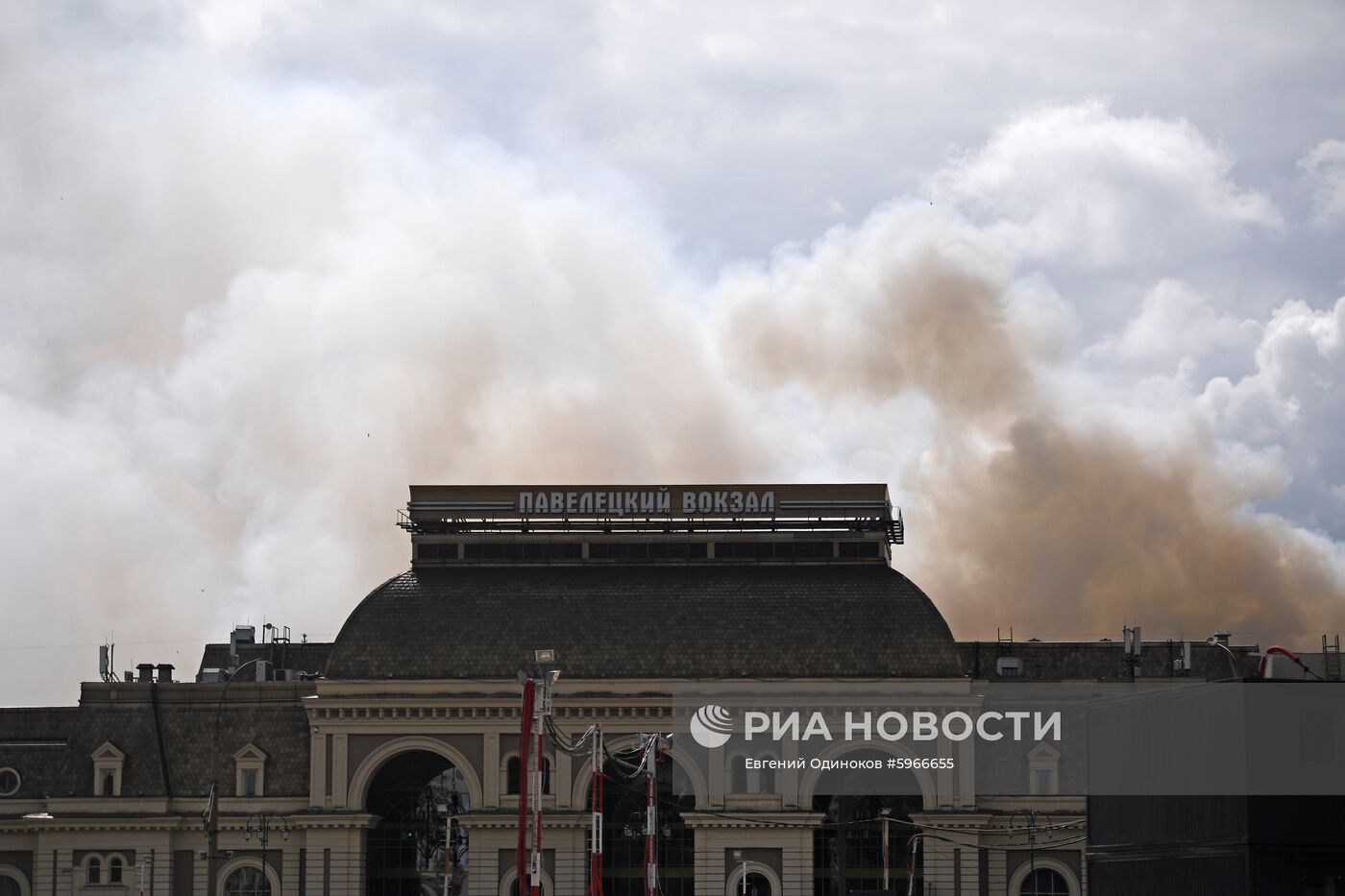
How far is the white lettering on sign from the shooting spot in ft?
483

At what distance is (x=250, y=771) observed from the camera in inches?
5600

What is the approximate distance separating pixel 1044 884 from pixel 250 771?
154 feet

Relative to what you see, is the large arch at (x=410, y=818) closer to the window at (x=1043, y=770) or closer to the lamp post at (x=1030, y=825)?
the lamp post at (x=1030, y=825)

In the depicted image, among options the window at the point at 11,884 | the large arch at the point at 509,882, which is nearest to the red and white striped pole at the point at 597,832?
the large arch at the point at 509,882

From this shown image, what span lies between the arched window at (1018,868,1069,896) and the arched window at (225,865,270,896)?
43951mm

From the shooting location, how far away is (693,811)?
139m

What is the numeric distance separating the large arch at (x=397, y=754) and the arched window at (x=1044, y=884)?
105 feet

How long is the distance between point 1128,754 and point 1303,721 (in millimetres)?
10869

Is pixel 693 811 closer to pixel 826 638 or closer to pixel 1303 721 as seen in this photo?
pixel 826 638

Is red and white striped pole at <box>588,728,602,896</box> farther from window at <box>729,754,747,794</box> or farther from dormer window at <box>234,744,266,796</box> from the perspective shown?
dormer window at <box>234,744,266,796</box>

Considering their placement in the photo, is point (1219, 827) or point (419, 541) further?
point (419, 541)

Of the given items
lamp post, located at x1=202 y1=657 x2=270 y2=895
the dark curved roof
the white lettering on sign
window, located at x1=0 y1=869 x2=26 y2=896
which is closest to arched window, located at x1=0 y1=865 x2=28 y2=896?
window, located at x1=0 y1=869 x2=26 y2=896

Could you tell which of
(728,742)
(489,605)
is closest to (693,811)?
(728,742)

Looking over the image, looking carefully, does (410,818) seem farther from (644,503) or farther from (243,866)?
(644,503)
